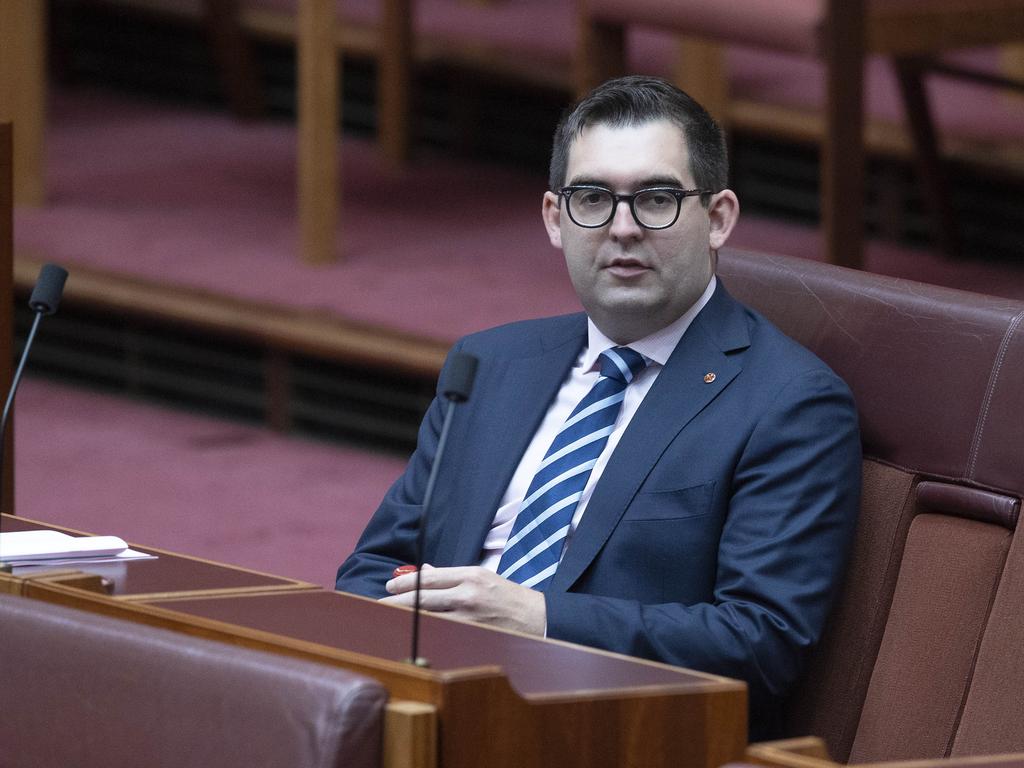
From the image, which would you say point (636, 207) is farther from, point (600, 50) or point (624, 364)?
point (600, 50)

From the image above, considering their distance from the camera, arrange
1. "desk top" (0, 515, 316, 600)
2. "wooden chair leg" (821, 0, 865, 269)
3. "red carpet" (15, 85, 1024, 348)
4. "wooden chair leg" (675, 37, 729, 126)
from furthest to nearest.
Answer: "wooden chair leg" (675, 37, 729, 126)
"red carpet" (15, 85, 1024, 348)
"wooden chair leg" (821, 0, 865, 269)
"desk top" (0, 515, 316, 600)

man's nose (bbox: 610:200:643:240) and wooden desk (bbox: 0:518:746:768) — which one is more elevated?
man's nose (bbox: 610:200:643:240)

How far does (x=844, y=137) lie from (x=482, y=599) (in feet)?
5.87

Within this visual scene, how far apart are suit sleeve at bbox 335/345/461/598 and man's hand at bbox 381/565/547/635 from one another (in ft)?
0.76

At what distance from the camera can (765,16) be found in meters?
3.37

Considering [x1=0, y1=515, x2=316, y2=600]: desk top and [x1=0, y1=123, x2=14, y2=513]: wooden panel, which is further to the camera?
[x1=0, y1=123, x2=14, y2=513]: wooden panel

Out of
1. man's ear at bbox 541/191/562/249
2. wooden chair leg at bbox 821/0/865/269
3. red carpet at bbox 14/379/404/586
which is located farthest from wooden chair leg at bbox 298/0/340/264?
man's ear at bbox 541/191/562/249

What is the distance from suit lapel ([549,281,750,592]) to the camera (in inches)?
71.9

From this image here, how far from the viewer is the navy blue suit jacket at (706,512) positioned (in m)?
1.72

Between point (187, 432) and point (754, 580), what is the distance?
237 centimetres

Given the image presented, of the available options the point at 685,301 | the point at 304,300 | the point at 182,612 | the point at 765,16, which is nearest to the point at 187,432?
the point at 304,300

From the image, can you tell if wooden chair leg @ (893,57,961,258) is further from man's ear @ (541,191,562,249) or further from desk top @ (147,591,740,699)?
desk top @ (147,591,740,699)

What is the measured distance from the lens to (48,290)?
5.73 ft

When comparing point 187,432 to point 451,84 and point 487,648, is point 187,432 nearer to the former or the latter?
point 451,84
